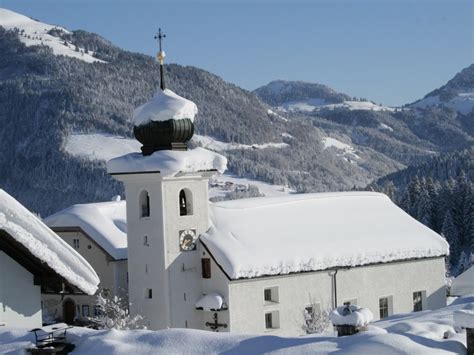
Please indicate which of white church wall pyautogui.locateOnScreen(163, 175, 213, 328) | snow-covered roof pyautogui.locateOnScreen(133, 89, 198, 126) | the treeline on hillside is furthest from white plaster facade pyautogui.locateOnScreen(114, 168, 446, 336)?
the treeline on hillside

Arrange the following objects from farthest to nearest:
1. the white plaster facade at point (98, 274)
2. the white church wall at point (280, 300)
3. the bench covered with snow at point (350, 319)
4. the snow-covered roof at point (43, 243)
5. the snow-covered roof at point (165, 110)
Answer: the white plaster facade at point (98, 274) < the snow-covered roof at point (165, 110) < the white church wall at point (280, 300) < the bench covered with snow at point (350, 319) < the snow-covered roof at point (43, 243)

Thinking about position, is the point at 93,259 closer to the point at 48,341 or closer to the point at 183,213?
the point at 183,213

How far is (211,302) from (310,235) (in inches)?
285

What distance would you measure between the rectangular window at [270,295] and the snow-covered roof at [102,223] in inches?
376

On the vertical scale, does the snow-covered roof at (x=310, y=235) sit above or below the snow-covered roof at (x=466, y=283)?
above

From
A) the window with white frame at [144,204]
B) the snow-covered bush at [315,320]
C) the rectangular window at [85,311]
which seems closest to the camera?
the snow-covered bush at [315,320]

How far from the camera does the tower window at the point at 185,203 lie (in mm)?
44406

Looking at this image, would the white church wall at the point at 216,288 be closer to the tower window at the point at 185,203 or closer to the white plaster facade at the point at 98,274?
the tower window at the point at 185,203

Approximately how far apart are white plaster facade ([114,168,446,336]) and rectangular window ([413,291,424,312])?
7.21 m

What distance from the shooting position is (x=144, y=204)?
44969mm

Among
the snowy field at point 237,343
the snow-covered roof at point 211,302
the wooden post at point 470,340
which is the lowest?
the snow-covered roof at point 211,302

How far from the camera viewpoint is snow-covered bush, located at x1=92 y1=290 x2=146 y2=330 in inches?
1618

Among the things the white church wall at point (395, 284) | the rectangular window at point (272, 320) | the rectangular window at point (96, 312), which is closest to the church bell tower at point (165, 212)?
the rectangular window at point (272, 320)

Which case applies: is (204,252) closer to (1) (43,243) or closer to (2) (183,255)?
(2) (183,255)
